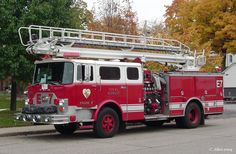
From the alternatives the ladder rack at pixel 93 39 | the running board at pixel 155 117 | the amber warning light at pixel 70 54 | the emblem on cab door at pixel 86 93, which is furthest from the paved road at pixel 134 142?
the ladder rack at pixel 93 39

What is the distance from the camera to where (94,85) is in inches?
597

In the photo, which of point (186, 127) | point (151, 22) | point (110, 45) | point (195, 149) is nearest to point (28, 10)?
point (110, 45)

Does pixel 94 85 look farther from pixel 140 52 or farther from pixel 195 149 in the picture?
pixel 195 149

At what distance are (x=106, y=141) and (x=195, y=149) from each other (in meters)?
3.20

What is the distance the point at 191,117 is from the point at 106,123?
481cm

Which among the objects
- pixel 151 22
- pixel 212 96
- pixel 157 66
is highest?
pixel 151 22

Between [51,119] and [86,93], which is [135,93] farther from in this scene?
[51,119]

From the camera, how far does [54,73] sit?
15141mm

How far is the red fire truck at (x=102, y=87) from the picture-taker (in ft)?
48.2

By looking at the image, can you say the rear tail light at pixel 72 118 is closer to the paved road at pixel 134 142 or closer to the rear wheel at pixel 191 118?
the paved road at pixel 134 142

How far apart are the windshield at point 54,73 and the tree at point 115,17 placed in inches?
682

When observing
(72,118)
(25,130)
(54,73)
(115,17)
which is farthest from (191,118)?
(115,17)

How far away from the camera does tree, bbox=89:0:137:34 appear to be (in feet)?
108

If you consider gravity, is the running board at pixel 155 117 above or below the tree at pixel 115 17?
below
